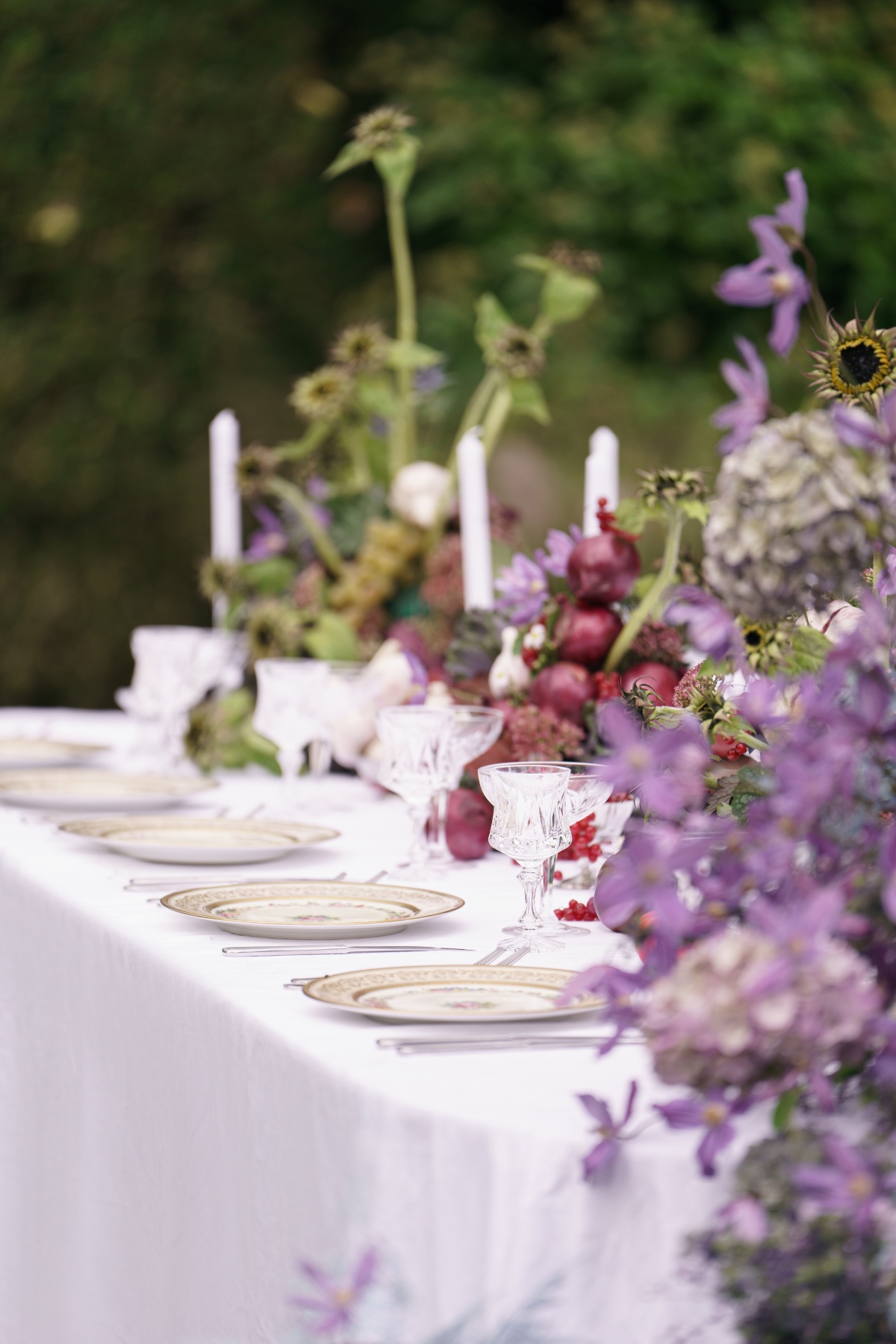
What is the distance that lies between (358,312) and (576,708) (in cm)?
416

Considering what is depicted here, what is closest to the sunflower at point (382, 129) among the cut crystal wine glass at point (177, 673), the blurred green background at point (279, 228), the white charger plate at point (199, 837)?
the cut crystal wine glass at point (177, 673)

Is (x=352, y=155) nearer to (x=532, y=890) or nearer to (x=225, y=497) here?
(x=225, y=497)

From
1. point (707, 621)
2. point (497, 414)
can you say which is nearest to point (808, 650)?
point (707, 621)

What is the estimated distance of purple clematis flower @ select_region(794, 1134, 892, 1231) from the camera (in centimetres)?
71

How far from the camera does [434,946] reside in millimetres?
1241

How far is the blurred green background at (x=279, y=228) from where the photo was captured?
16.8 feet

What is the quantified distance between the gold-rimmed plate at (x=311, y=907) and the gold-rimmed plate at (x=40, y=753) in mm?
914

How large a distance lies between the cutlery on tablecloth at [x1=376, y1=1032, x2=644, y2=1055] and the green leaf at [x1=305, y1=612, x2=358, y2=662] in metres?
1.27

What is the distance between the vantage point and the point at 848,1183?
71 centimetres

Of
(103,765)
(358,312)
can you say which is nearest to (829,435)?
(103,765)

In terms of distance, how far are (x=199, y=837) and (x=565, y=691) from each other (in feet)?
1.34

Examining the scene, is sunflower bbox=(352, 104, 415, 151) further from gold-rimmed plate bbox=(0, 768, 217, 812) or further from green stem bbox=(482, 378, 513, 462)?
gold-rimmed plate bbox=(0, 768, 217, 812)

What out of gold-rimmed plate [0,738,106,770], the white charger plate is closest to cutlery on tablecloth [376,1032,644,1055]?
the white charger plate

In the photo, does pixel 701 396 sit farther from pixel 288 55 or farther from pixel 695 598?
pixel 695 598
